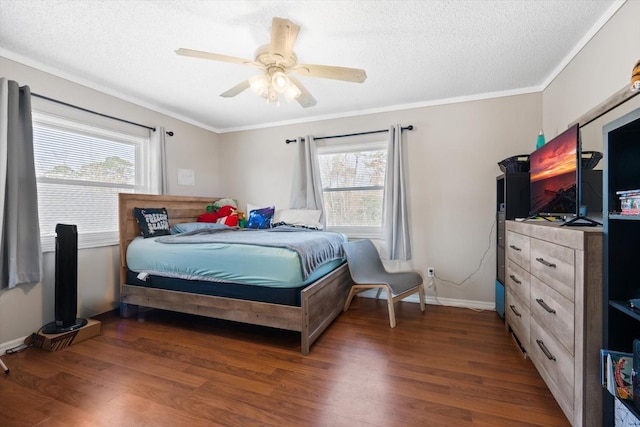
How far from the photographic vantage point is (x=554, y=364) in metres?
1.45

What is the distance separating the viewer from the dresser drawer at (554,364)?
1.30m

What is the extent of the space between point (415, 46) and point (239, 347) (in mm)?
2733

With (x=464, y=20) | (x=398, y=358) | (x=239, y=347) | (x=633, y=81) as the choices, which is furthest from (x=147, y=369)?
(x=633, y=81)

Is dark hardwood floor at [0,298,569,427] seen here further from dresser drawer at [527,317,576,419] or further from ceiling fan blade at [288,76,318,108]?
ceiling fan blade at [288,76,318,108]

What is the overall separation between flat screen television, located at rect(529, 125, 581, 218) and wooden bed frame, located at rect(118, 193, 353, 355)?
5.71 feet

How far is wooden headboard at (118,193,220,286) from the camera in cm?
283

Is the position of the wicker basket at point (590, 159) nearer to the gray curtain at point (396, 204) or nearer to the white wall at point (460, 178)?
the white wall at point (460, 178)

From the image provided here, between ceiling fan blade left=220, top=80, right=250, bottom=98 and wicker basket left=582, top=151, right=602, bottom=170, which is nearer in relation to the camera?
wicker basket left=582, top=151, right=602, bottom=170

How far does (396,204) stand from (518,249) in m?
1.40

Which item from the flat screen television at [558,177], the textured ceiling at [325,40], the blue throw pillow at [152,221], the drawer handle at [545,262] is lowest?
the drawer handle at [545,262]

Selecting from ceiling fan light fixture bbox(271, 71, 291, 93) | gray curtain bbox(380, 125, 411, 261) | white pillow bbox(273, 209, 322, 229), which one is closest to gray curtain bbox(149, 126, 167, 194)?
white pillow bbox(273, 209, 322, 229)

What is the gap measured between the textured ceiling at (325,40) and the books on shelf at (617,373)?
193 centimetres

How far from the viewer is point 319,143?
12.4ft

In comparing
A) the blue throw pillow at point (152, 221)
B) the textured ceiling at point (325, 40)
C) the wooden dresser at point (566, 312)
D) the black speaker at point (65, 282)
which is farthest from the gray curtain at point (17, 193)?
the wooden dresser at point (566, 312)
